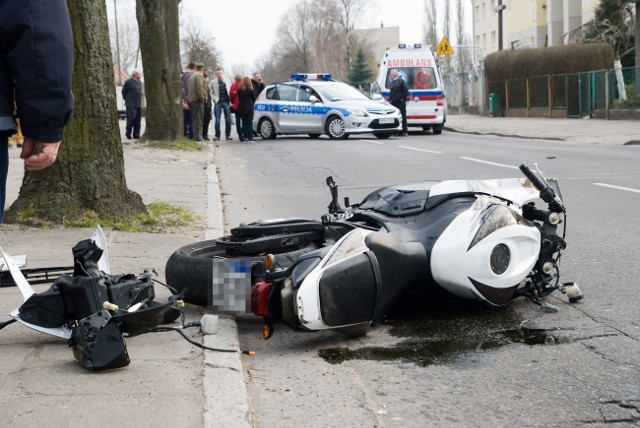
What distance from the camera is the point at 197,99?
24172 mm

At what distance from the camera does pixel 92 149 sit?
27.3 ft

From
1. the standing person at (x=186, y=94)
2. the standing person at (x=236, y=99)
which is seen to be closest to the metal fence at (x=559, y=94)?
the standing person at (x=236, y=99)

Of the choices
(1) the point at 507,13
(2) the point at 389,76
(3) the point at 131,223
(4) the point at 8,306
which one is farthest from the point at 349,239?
(1) the point at 507,13

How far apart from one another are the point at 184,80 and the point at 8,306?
2202 centimetres

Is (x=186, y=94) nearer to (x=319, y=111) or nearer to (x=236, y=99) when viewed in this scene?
(x=236, y=99)

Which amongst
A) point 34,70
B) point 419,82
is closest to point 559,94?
point 419,82

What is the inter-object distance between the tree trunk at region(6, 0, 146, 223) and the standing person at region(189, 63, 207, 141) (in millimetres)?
15674

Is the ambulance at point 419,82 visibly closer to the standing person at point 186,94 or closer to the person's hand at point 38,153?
the standing person at point 186,94

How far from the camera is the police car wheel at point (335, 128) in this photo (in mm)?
25547

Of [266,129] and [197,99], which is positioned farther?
[266,129]

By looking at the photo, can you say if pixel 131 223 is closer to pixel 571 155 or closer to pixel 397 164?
pixel 397 164

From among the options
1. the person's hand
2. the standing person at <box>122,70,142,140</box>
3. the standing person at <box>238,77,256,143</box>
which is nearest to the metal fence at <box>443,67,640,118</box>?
the standing person at <box>238,77,256,143</box>

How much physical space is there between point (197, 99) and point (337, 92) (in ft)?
14.2

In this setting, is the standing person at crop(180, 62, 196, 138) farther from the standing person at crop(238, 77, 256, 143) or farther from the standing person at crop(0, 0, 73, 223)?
the standing person at crop(0, 0, 73, 223)
